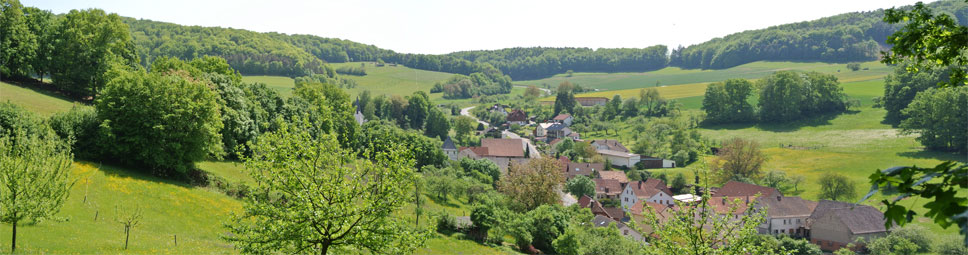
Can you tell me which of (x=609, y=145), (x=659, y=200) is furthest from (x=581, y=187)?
(x=609, y=145)

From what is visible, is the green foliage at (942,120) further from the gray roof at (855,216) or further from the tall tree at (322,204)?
the tall tree at (322,204)

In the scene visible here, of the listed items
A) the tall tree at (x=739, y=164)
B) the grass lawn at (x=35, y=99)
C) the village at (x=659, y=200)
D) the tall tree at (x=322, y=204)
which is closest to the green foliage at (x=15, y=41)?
the grass lawn at (x=35, y=99)

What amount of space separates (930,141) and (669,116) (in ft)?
177

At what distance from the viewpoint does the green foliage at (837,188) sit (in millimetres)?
68750

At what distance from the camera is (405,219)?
589 inches

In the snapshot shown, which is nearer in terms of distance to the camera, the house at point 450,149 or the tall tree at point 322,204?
the tall tree at point 322,204

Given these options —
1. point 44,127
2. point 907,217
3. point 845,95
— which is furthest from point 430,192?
point 845,95

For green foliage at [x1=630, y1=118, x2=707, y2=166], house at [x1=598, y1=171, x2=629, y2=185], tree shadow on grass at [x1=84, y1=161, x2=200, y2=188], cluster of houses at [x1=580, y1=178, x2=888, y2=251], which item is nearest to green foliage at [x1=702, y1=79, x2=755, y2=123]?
green foliage at [x1=630, y1=118, x2=707, y2=166]

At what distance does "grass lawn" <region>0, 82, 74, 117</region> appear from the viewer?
147 ft

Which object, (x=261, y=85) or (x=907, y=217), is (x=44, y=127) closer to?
(x=261, y=85)

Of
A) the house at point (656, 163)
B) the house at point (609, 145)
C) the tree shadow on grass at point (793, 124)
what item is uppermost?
the tree shadow on grass at point (793, 124)

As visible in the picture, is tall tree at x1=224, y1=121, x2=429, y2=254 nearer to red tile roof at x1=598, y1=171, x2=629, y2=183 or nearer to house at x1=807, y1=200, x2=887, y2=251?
house at x1=807, y1=200, x2=887, y2=251

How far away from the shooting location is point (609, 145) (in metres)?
108

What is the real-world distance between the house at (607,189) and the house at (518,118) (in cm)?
6629
